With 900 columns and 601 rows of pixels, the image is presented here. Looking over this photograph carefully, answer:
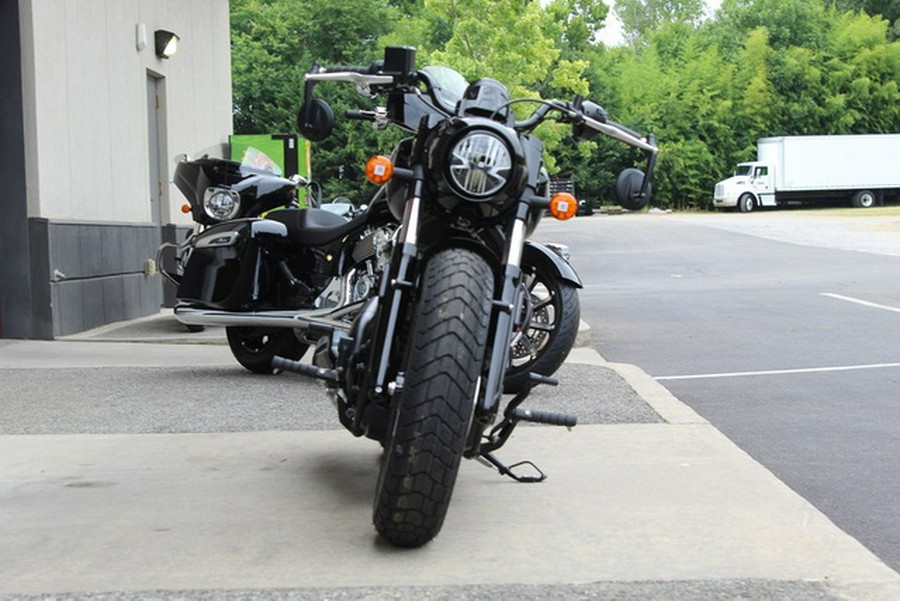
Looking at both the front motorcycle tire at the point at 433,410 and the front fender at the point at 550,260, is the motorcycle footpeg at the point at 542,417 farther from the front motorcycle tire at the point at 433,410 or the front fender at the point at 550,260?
the front fender at the point at 550,260

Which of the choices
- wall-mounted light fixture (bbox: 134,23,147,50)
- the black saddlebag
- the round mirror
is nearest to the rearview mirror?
the round mirror

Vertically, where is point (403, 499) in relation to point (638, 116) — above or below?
below

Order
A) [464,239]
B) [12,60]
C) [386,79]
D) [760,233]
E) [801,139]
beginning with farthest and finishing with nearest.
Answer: [801,139] < [760,233] < [12,60] < [386,79] < [464,239]

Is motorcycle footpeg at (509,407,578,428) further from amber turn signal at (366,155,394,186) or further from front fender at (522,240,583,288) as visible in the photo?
front fender at (522,240,583,288)

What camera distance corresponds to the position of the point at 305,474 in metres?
4.70

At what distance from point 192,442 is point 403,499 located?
2.20m

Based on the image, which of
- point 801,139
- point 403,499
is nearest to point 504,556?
point 403,499

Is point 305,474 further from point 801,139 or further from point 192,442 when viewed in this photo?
point 801,139

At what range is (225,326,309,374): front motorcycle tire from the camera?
748 cm

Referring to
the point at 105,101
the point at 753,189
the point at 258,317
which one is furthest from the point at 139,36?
the point at 753,189

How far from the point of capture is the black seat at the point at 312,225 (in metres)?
7.03

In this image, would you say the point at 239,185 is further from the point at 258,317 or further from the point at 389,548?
the point at 389,548

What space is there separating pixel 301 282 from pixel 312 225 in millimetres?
372

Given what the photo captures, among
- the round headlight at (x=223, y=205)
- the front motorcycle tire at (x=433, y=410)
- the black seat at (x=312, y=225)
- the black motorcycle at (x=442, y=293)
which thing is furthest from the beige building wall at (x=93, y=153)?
the front motorcycle tire at (x=433, y=410)
